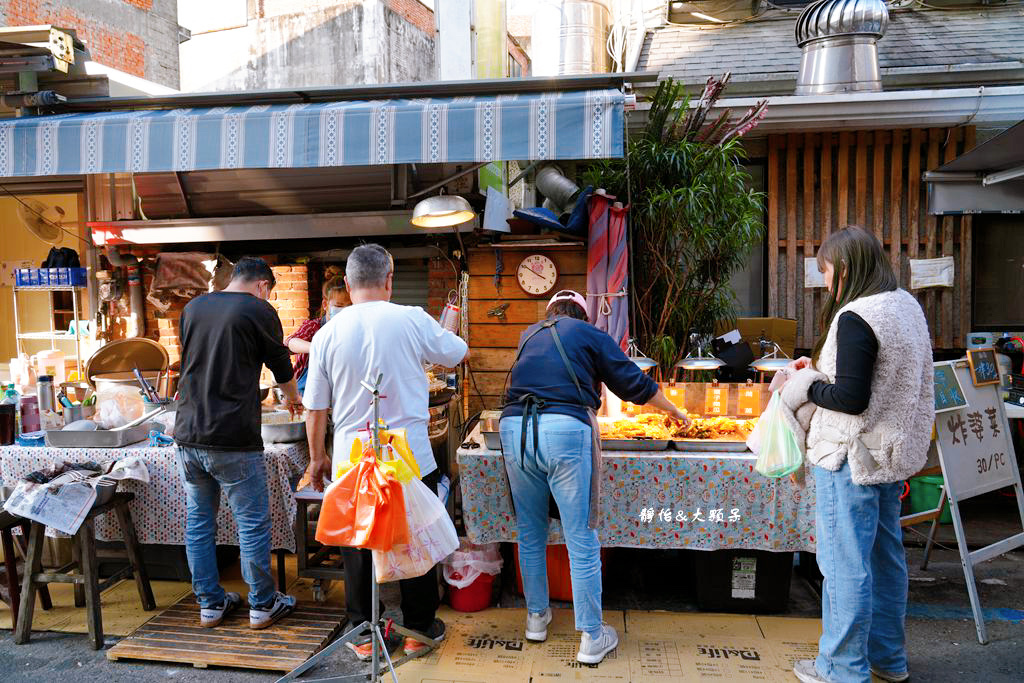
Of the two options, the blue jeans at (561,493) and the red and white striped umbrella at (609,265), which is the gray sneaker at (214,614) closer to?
the blue jeans at (561,493)

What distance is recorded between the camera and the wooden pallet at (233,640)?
398cm

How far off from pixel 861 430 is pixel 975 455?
5.47 ft

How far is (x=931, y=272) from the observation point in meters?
7.34

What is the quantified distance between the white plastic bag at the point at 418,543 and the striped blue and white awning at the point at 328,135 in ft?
7.86

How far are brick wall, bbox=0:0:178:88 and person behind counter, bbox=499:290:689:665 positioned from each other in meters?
12.7

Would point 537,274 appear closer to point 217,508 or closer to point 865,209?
point 217,508

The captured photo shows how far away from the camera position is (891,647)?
364cm

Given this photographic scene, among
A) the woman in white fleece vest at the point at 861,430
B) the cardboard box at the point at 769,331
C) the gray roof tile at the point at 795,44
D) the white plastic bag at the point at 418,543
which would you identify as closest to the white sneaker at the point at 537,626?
the white plastic bag at the point at 418,543

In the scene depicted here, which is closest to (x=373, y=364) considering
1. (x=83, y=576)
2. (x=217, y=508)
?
(x=217, y=508)

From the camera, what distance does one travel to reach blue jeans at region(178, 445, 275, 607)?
13.7ft

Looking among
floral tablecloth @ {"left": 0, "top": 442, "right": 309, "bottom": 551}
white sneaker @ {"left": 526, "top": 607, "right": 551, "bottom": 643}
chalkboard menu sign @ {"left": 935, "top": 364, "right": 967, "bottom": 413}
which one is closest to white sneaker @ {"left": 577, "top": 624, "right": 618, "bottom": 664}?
white sneaker @ {"left": 526, "top": 607, "right": 551, "bottom": 643}

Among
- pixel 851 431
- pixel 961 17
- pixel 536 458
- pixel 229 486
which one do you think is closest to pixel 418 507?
pixel 536 458

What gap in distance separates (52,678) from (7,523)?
103cm

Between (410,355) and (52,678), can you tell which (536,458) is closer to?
(410,355)
